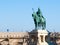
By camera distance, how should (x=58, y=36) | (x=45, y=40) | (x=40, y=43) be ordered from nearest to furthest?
(x=40, y=43), (x=45, y=40), (x=58, y=36)

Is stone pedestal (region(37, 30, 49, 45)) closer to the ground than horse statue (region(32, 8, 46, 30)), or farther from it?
closer to the ground

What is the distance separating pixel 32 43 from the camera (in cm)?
3316

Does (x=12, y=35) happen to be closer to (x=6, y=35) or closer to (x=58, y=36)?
(x=6, y=35)

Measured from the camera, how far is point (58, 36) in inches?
Answer: 1582

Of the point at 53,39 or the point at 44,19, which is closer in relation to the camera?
the point at 44,19

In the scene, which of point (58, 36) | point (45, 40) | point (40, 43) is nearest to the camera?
point (40, 43)

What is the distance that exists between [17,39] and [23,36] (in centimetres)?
89

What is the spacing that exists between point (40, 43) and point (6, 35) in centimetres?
556

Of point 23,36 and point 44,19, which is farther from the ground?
point 44,19

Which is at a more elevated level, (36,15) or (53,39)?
(36,15)

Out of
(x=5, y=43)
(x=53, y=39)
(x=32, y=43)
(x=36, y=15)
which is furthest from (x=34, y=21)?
(x=53, y=39)

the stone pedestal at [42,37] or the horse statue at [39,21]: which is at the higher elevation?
the horse statue at [39,21]

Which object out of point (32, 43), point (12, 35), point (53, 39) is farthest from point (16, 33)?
point (53, 39)

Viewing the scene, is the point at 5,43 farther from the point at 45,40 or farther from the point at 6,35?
the point at 45,40
